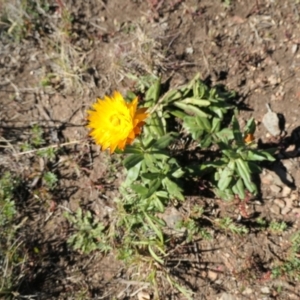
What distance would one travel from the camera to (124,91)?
4141 mm

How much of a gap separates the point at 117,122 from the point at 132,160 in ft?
1.60

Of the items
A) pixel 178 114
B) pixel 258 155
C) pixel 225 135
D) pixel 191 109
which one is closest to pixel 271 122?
pixel 225 135

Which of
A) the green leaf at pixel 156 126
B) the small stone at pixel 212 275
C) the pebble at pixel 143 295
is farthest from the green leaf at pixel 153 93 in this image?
the pebble at pixel 143 295

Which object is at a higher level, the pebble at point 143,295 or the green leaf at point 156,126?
the green leaf at point 156,126

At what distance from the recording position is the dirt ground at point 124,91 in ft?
12.3

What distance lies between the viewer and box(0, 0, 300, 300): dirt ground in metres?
3.75

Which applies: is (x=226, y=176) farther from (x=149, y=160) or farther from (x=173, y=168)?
(x=149, y=160)

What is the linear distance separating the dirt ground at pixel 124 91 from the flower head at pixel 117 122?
92 cm

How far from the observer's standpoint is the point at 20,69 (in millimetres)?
4367

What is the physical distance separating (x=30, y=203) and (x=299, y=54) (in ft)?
9.02

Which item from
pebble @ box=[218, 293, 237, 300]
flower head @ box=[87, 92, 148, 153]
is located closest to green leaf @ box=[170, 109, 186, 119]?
flower head @ box=[87, 92, 148, 153]

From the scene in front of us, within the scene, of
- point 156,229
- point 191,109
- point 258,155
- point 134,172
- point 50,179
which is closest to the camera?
point 258,155

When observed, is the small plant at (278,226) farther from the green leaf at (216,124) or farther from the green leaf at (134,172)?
the green leaf at (134,172)

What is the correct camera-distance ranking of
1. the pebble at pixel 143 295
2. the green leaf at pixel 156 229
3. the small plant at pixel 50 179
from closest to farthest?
the green leaf at pixel 156 229 < the pebble at pixel 143 295 < the small plant at pixel 50 179
